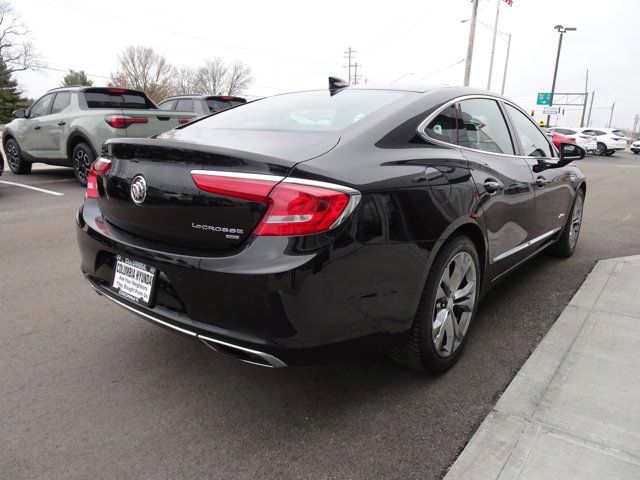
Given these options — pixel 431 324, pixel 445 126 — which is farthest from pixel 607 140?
pixel 431 324

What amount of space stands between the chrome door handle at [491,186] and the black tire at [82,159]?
7.11 m

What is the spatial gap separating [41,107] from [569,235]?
922 centimetres

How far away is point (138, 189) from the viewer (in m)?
2.24

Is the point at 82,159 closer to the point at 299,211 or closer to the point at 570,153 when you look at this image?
the point at 570,153

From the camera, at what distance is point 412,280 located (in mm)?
2227

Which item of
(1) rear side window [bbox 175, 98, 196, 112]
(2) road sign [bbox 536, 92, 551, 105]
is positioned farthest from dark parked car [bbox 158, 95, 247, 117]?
(2) road sign [bbox 536, 92, 551, 105]

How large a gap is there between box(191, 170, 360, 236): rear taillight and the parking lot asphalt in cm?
95

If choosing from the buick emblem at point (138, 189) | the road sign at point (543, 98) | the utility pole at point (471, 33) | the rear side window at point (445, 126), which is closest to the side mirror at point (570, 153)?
the rear side window at point (445, 126)

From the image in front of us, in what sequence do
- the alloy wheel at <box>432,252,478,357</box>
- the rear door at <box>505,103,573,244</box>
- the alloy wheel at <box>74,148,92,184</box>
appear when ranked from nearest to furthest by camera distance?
the alloy wheel at <box>432,252,478,357</box>, the rear door at <box>505,103,573,244</box>, the alloy wheel at <box>74,148,92,184</box>

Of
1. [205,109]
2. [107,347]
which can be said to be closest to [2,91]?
[205,109]

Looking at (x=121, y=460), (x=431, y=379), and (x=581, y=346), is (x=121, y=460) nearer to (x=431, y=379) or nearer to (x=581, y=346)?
(x=431, y=379)

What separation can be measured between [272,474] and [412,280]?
1000 millimetres

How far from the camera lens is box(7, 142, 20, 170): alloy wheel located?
32.7ft

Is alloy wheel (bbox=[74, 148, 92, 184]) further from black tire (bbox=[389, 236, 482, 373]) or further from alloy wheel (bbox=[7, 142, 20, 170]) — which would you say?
black tire (bbox=[389, 236, 482, 373])
